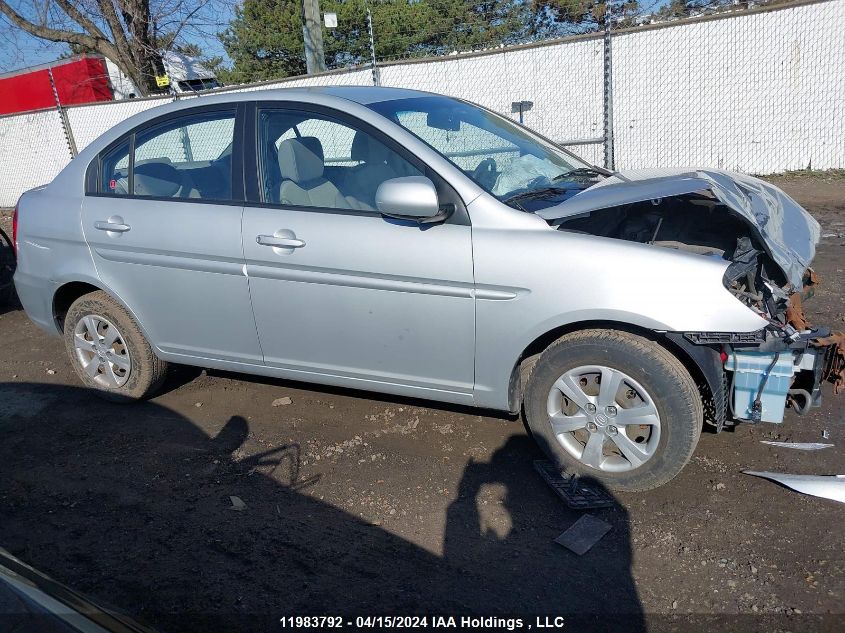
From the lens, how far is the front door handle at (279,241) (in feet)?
11.5

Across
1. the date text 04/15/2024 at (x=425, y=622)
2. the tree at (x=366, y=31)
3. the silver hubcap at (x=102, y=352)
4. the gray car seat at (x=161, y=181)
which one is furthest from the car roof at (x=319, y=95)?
the tree at (x=366, y=31)

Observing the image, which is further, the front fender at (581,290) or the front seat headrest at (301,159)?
the front seat headrest at (301,159)

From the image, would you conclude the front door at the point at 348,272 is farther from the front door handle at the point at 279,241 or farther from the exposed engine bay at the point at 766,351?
the exposed engine bay at the point at 766,351

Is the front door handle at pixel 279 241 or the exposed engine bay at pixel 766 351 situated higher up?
the front door handle at pixel 279 241

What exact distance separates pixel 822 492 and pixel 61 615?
10.0 feet

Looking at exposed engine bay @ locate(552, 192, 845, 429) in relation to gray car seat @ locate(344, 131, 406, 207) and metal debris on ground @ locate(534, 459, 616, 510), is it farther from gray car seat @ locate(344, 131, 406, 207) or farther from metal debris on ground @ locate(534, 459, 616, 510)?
gray car seat @ locate(344, 131, 406, 207)

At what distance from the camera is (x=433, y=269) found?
127 inches

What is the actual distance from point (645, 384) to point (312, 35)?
10272 mm

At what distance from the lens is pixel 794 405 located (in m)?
3.04

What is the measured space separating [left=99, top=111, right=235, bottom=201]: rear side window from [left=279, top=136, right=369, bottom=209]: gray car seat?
37 centimetres

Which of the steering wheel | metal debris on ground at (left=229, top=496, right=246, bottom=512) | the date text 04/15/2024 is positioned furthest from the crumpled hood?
metal debris on ground at (left=229, top=496, right=246, bottom=512)

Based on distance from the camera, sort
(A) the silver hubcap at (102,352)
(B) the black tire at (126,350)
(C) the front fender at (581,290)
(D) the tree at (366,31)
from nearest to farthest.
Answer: (C) the front fender at (581,290), (B) the black tire at (126,350), (A) the silver hubcap at (102,352), (D) the tree at (366,31)

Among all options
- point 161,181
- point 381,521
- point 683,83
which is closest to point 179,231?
point 161,181

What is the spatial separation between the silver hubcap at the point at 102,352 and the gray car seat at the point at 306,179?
162 centimetres
